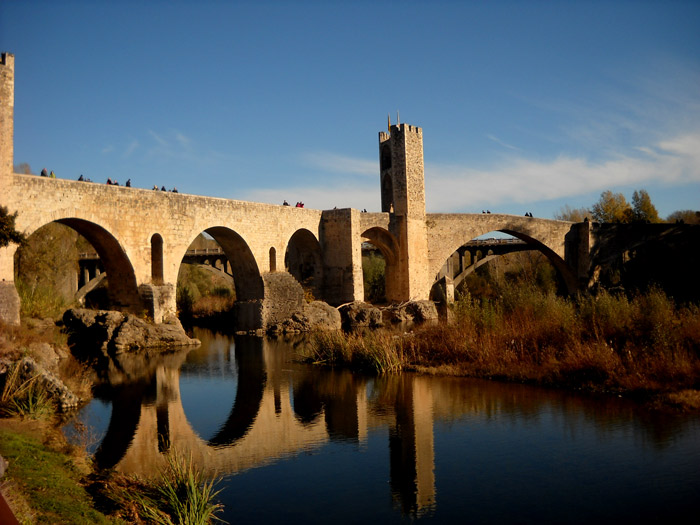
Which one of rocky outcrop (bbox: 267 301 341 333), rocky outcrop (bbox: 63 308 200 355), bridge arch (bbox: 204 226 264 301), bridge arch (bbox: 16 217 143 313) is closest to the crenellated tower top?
rocky outcrop (bbox: 267 301 341 333)

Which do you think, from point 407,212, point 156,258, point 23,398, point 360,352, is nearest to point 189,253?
point 407,212

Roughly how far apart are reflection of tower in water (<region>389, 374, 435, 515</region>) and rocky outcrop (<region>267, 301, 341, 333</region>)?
10378 mm

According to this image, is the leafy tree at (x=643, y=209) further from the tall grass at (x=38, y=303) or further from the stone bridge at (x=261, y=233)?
the tall grass at (x=38, y=303)

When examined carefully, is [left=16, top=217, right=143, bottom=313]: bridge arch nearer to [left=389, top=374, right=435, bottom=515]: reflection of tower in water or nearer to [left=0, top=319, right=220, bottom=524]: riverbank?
[left=0, top=319, right=220, bottom=524]: riverbank

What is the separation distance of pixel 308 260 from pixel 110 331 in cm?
1049

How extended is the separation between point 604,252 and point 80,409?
1047 inches

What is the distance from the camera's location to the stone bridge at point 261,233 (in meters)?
14.6

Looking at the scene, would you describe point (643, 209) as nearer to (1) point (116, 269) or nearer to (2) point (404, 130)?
(2) point (404, 130)

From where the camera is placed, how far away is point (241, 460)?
7176 millimetres

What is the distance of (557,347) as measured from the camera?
11.0 metres

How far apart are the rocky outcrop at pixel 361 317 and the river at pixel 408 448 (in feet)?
33.4

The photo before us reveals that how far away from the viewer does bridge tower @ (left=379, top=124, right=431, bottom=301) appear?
2588 centimetres

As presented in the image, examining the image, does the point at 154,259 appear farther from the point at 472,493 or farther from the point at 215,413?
the point at 472,493

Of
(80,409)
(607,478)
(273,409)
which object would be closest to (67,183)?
(80,409)
